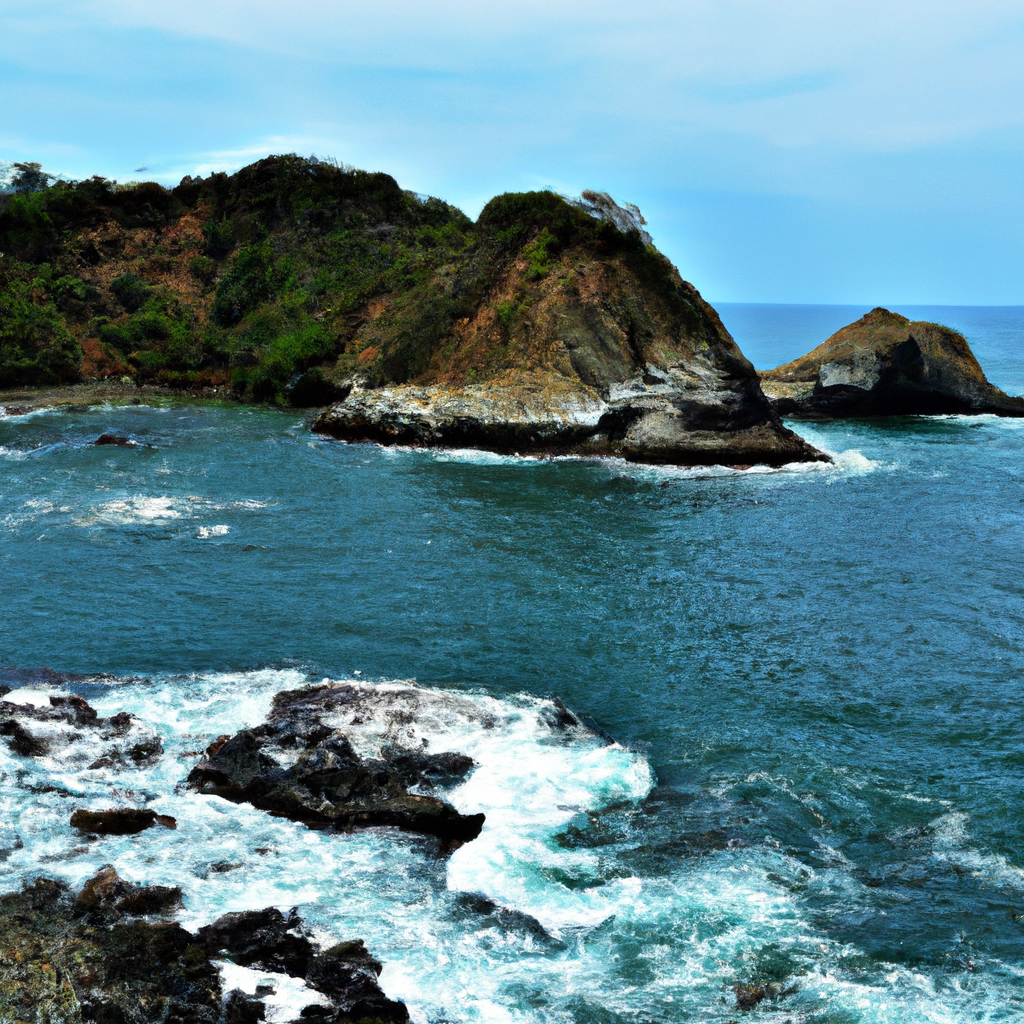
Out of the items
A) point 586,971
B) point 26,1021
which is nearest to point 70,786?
point 26,1021

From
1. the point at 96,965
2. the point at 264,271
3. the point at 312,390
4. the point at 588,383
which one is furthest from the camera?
the point at 264,271

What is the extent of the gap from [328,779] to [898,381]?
4355 cm

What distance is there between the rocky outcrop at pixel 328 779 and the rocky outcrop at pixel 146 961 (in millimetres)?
2521

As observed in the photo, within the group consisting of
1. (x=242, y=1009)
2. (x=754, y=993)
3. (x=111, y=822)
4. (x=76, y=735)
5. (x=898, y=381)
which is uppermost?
(x=898, y=381)

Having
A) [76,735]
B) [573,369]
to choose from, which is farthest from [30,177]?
[76,735]

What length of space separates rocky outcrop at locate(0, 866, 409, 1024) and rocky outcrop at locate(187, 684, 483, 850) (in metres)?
2.52

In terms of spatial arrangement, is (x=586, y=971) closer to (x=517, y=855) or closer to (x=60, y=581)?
(x=517, y=855)

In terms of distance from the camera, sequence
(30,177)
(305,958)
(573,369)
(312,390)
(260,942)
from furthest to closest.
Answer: (30,177) < (312,390) < (573,369) < (260,942) < (305,958)

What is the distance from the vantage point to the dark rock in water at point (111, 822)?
12.6 metres

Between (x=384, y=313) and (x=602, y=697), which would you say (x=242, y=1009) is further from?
(x=384, y=313)

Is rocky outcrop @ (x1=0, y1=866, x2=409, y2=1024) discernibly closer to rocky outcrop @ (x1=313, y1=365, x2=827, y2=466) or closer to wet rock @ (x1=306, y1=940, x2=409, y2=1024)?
wet rock @ (x1=306, y1=940, x2=409, y2=1024)

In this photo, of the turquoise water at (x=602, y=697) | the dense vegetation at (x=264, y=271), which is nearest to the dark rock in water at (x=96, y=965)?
the turquoise water at (x=602, y=697)

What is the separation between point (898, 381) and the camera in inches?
1955

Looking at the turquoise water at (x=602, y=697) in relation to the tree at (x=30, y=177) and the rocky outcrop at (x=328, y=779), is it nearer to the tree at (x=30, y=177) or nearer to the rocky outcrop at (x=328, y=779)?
the rocky outcrop at (x=328, y=779)
